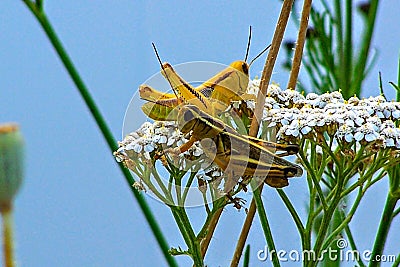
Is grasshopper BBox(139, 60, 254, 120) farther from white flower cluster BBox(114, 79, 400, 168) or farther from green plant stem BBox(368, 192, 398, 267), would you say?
green plant stem BBox(368, 192, 398, 267)

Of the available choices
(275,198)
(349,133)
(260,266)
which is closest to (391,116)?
(349,133)

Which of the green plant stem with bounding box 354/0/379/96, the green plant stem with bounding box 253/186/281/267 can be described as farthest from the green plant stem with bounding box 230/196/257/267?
the green plant stem with bounding box 354/0/379/96

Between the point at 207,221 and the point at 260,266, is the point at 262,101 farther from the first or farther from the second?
the point at 260,266

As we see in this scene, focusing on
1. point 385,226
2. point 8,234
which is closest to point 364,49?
point 385,226

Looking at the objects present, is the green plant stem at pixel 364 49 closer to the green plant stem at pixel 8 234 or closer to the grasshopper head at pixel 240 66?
the grasshopper head at pixel 240 66

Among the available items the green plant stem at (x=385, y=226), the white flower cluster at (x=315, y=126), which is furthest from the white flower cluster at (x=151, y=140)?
the green plant stem at (x=385, y=226)

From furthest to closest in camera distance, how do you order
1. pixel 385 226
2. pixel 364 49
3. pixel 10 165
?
pixel 364 49
pixel 385 226
pixel 10 165

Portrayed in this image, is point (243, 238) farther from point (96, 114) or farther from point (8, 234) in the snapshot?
point (8, 234)
